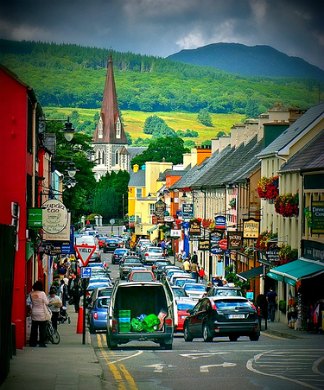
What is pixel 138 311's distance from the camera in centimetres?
3130

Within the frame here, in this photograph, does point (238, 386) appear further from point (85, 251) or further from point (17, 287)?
point (85, 251)

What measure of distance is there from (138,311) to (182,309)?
12.3 meters

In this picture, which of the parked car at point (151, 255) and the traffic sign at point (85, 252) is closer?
the traffic sign at point (85, 252)

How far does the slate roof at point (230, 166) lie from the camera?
8188cm

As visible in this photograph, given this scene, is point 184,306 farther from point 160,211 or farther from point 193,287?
point 160,211

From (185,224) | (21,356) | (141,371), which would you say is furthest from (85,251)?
(185,224)

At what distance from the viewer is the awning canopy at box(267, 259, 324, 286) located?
44.0 meters

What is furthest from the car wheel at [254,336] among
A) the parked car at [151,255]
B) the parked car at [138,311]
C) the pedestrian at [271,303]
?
the parked car at [151,255]

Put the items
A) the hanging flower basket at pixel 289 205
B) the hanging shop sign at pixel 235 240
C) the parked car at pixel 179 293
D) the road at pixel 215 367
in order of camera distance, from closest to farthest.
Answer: the road at pixel 215 367 → the parked car at pixel 179 293 → the hanging flower basket at pixel 289 205 → the hanging shop sign at pixel 235 240

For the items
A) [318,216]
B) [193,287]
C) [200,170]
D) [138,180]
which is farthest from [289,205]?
[138,180]

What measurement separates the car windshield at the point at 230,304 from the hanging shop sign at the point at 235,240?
84.6 feet

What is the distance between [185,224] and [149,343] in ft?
221

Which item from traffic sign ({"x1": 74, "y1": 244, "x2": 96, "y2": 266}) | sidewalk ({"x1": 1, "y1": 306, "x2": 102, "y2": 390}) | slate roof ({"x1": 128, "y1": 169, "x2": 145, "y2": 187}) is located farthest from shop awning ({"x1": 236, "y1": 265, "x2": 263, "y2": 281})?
slate roof ({"x1": 128, "y1": 169, "x2": 145, "y2": 187})

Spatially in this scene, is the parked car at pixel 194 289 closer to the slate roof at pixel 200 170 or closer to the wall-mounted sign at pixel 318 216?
the wall-mounted sign at pixel 318 216
